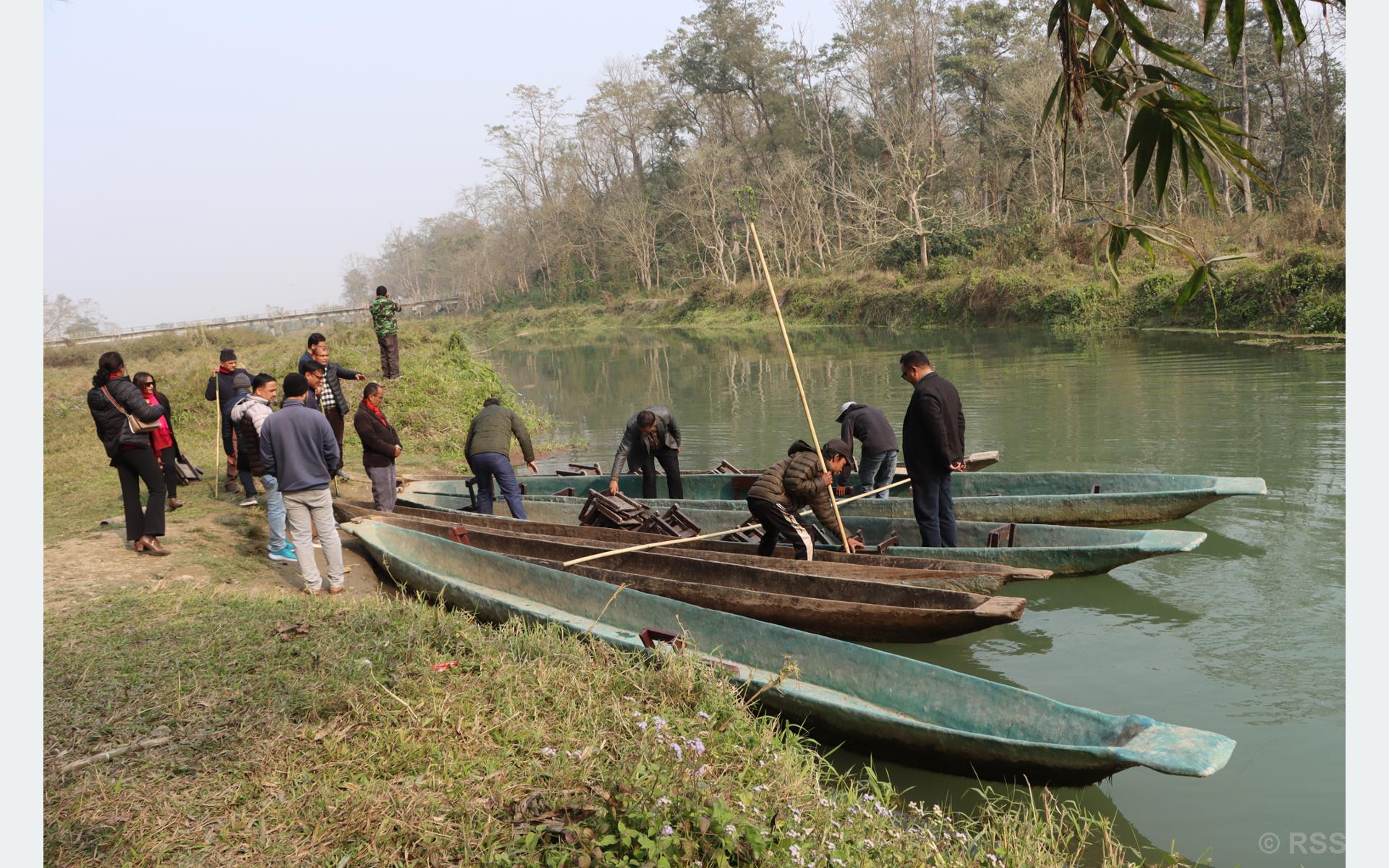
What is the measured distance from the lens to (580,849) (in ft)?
10.7

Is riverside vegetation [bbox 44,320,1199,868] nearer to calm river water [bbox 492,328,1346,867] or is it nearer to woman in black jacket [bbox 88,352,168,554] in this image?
calm river water [bbox 492,328,1346,867]

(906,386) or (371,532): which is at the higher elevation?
(906,386)

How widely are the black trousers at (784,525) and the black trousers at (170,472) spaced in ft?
21.8

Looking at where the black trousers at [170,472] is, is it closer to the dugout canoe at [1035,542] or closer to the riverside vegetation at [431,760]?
the riverside vegetation at [431,760]

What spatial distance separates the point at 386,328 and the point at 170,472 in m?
5.74

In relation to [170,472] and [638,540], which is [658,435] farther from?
[170,472]

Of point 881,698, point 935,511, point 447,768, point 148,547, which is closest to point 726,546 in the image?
point 935,511

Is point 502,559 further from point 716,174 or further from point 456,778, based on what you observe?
point 716,174

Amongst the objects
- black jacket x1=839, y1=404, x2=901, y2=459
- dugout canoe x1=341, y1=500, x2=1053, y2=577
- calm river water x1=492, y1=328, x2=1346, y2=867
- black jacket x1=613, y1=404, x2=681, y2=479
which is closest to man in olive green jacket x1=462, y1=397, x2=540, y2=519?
dugout canoe x1=341, y1=500, x2=1053, y2=577

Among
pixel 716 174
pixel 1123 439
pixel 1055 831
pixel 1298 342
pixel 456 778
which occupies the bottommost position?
pixel 1055 831

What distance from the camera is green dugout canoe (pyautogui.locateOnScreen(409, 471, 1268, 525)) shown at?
8172 mm

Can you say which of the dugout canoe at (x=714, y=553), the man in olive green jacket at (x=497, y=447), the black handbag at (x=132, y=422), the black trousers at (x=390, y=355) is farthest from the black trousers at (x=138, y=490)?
the black trousers at (x=390, y=355)

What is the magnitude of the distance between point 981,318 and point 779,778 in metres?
29.1

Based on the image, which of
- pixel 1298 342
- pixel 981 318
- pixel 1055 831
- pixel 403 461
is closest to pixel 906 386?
pixel 1298 342
